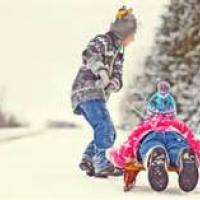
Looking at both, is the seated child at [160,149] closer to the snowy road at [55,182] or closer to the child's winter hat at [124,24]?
the snowy road at [55,182]

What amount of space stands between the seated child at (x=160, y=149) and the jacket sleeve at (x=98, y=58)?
48 centimetres

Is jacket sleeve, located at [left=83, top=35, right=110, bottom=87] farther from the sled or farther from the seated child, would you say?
the sled

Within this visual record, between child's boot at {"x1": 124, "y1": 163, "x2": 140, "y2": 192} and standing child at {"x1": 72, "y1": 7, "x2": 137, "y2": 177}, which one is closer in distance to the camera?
child's boot at {"x1": 124, "y1": 163, "x2": 140, "y2": 192}

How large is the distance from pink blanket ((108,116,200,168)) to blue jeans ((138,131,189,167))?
0.16 ft

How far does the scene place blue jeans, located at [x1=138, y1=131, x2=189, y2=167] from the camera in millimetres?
5227

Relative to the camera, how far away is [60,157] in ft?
25.2

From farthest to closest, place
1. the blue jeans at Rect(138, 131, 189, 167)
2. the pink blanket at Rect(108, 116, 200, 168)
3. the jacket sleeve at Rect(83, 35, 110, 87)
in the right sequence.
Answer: the jacket sleeve at Rect(83, 35, 110, 87) → the pink blanket at Rect(108, 116, 200, 168) → the blue jeans at Rect(138, 131, 189, 167)

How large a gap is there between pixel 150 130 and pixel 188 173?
461mm

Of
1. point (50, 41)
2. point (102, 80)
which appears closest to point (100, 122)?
point (102, 80)

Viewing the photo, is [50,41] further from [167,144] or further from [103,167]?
→ [167,144]

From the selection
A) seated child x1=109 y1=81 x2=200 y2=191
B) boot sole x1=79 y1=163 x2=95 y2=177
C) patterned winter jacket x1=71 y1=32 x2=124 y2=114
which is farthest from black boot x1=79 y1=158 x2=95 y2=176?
seated child x1=109 y1=81 x2=200 y2=191

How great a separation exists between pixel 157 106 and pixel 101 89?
0.57 metres

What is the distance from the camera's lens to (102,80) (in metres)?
5.86

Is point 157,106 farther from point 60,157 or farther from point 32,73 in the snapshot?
point 32,73
